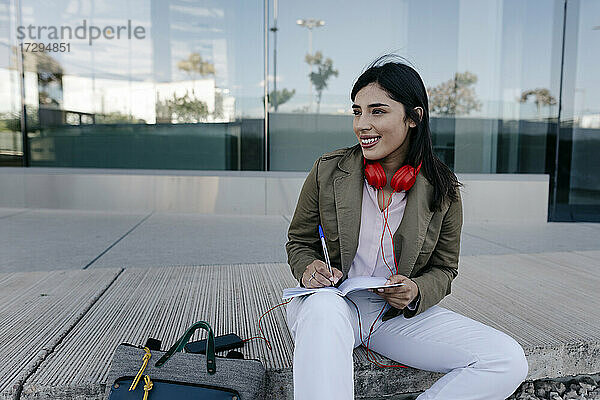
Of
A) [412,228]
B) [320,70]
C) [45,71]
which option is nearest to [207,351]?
[412,228]

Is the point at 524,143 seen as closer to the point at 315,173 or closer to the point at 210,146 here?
the point at 210,146

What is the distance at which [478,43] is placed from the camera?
7848mm

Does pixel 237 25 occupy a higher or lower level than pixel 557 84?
higher

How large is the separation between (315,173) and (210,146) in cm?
592

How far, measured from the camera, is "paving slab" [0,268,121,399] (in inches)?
79.2

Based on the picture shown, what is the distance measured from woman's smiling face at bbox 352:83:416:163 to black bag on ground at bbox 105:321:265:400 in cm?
97

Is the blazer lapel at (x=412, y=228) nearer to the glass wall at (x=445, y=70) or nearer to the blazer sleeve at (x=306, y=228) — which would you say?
the blazer sleeve at (x=306, y=228)

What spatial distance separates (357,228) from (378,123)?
439 millimetres

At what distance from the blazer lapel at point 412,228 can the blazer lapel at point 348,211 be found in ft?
0.60

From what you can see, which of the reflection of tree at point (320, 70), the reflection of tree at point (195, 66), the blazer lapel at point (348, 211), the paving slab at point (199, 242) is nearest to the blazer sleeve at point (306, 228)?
the blazer lapel at point (348, 211)

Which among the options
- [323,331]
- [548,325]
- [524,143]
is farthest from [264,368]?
[524,143]

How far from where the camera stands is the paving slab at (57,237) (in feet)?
13.9

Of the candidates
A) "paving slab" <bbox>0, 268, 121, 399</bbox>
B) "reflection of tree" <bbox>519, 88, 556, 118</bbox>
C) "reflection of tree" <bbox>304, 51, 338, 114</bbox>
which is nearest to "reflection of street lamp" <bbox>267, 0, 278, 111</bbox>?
"reflection of tree" <bbox>304, 51, 338, 114</bbox>

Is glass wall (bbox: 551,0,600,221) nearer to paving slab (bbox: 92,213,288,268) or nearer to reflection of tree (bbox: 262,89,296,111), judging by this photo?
reflection of tree (bbox: 262,89,296,111)
